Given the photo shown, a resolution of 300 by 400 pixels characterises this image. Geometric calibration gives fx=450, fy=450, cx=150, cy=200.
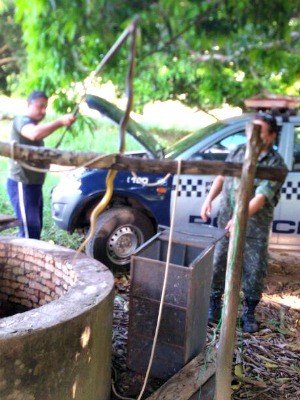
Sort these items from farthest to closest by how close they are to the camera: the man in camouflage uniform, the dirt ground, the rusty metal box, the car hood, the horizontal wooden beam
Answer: the car hood < the man in camouflage uniform < the dirt ground < the rusty metal box < the horizontal wooden beam

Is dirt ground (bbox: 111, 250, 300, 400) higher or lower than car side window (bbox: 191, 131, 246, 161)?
lower

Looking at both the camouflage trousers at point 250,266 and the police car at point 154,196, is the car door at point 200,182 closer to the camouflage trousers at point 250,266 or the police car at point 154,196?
the police car at point 154,196

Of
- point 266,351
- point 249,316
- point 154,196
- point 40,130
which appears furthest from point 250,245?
point 40,130

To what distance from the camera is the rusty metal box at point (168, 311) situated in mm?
3023

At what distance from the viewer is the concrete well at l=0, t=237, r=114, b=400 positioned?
2.14 metres

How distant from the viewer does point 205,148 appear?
5.01m

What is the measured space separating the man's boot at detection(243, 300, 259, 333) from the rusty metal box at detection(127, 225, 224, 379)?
874 millimetres

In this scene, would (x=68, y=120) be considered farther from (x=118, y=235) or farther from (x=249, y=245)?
(x=118, y=235)

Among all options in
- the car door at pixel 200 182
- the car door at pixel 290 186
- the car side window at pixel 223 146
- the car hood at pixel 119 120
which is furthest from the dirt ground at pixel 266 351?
the car side window at pixel 223 146

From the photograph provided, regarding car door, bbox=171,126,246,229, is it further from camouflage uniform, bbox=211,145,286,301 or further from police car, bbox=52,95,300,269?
camouflage uniform, bbox=211,145,286,301

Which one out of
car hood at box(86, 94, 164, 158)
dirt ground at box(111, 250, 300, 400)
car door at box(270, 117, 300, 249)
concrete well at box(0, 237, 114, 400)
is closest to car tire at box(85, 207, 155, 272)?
dirt ground at box(111, 250, 300, 400)

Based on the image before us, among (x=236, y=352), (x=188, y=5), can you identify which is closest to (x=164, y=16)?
(x=188, y=5)

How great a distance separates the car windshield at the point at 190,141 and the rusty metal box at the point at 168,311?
1953 mm

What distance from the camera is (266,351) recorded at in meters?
3.77
